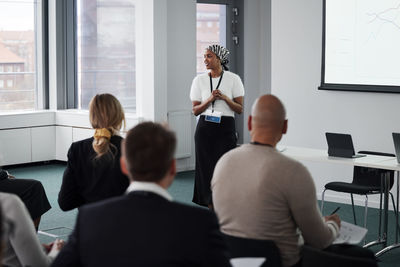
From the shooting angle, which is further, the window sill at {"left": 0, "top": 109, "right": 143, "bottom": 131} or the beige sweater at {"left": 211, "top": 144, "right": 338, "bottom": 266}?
the window sill at {"left": 0, "top": 109, "right": 143, "bottom": 131}

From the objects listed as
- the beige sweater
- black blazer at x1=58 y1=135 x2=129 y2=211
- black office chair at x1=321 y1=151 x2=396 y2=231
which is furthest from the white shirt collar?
black office chair at x1=321 y1=151 x2=396 y2=231

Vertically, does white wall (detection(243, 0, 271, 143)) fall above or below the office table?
above

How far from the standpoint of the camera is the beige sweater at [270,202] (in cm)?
290

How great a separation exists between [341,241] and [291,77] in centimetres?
438

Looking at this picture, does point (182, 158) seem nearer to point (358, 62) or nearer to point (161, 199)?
point (358, 62)

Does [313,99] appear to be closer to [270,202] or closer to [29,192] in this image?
[29,192]

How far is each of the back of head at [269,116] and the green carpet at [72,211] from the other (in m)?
2.31

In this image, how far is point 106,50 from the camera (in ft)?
31.3

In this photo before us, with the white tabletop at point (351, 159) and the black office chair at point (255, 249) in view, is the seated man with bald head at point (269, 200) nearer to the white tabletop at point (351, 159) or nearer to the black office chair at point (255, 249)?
the black office chair at point (255, 249)

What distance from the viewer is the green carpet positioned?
Result: 5.70 metres

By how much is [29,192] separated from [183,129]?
4079 mm

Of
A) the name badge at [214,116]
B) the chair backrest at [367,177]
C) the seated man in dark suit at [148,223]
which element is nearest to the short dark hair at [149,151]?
the seated man in dark suit at [148,223]

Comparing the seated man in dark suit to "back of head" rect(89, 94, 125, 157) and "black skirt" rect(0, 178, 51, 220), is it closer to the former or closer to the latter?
"back of head" rect(89, 94, 125, 157)

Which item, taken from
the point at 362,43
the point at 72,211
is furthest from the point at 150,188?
the point at 362,43
